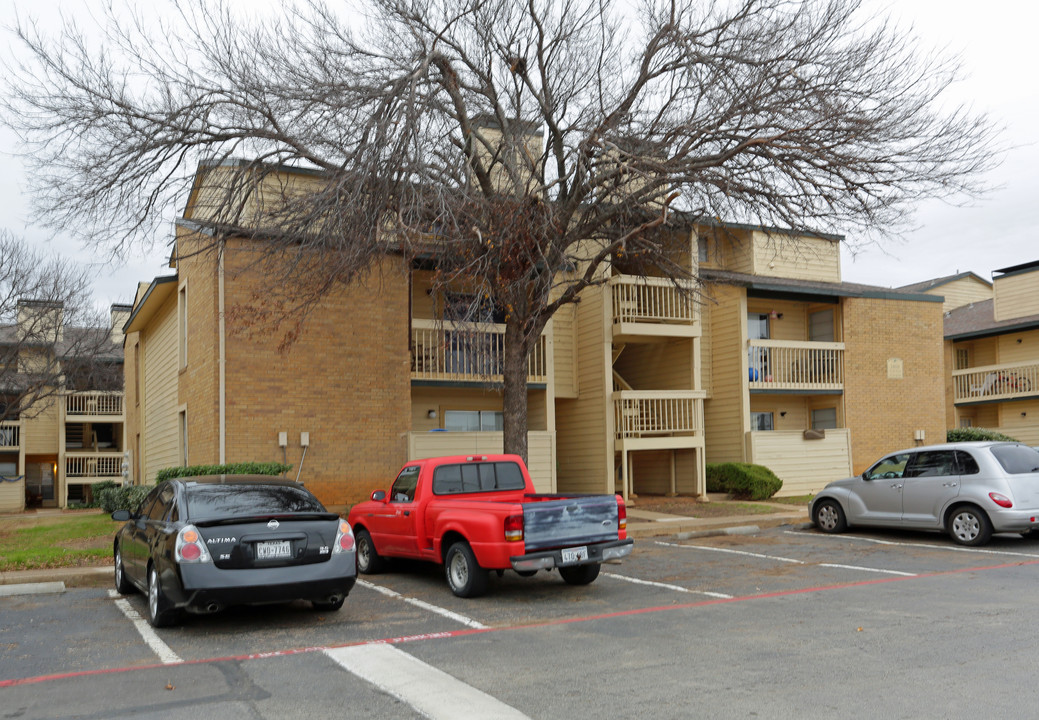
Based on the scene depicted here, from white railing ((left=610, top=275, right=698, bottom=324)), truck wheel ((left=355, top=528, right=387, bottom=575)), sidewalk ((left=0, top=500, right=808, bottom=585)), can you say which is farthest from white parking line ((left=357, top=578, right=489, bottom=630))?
white railing ((left=610, top=275, right=698, bottom=324))

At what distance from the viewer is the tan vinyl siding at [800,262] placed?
1000 inches

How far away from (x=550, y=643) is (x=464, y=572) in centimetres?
256

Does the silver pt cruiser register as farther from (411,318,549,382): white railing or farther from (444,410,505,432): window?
(444,410,505,432): window

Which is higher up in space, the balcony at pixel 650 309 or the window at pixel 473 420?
the balcony at pixel 650 309

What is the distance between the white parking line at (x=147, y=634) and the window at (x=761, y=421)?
18360 mm

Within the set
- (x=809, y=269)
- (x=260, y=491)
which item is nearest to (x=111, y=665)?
(x=260, y=491)

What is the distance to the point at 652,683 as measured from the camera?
636 cm

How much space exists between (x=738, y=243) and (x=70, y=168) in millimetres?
16170

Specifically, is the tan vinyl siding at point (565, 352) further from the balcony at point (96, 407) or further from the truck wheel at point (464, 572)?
the balcony at point (96, 407)

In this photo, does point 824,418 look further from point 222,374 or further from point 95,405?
point 95,405

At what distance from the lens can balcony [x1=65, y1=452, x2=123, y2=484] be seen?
43875 mm

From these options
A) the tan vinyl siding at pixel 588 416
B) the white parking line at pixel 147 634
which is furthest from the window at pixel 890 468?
the white parking line at pixel 147 634

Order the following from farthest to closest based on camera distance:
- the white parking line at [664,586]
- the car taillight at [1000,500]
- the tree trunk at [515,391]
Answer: the tree trunk at [515,391] < the car taillight at [1000,500] < the white parking line at [664,586]

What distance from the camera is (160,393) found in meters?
24.7
